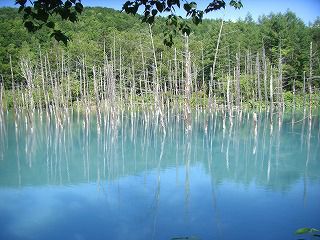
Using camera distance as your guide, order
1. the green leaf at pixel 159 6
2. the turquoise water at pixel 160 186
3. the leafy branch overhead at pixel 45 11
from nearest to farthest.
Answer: the leafy branch overhead at pixel 45 11, the green leaf at pixel 159 6, the turquoise water at pixel 160 186

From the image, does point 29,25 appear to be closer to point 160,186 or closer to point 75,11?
point 75,11

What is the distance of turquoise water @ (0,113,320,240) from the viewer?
9062 millimetres

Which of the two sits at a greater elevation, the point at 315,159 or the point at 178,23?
the point at 178,23

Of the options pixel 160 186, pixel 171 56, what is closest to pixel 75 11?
pixel 160 186

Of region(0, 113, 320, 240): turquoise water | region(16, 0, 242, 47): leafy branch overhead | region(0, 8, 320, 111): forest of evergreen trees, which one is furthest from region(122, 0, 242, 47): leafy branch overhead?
region(0, 8, 320, 111): forest of evergreen trees

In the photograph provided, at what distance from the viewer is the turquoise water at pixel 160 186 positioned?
29.7 feet

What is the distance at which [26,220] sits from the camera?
9.84m

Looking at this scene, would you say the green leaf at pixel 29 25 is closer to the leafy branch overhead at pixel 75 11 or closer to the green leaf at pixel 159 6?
the leafy branch overhead at pixel 75 11

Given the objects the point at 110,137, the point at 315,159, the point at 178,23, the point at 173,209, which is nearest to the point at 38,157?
the point at 110,137

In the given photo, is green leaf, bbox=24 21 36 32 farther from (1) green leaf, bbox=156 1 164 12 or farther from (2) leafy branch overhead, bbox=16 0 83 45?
(1) green leaf, bbox=156 1 164 12

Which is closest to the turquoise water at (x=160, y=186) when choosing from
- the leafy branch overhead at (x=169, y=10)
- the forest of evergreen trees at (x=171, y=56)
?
the leafy branch overhead at (x=169, y=10)

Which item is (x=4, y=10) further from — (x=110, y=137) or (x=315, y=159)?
(x=315, y=159)

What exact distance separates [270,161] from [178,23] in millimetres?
14462

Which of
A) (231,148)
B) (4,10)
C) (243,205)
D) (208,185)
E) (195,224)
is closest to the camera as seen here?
(195,224)
